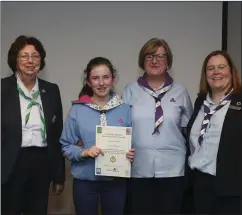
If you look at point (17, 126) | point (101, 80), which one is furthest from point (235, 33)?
point (17, 126)

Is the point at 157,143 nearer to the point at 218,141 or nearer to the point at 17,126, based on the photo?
the point at 218,141

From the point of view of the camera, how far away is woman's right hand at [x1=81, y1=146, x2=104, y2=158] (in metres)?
2.10

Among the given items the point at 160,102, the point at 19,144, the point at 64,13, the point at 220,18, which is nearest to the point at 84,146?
the point at 19,144

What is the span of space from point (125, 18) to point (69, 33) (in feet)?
1.58

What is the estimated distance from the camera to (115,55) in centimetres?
303

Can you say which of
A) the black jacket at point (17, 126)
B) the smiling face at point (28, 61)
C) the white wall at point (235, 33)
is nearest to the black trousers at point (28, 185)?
the black jacket at point (17, 126)

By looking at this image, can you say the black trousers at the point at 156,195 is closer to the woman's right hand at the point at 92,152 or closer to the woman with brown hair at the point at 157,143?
the woman with brown hair at the point at 157,143

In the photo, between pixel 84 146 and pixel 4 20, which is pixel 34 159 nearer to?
A: pixel 84 146

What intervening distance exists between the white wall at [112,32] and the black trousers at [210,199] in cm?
108

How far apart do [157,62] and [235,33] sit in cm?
169

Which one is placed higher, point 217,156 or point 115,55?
point 115,55

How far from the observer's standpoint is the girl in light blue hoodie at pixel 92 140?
2182 mm

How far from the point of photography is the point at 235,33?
371cm

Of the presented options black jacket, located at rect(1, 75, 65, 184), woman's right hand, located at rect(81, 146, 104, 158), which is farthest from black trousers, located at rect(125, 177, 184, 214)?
black jacket, located at rect(1, 75, 65, 184)
